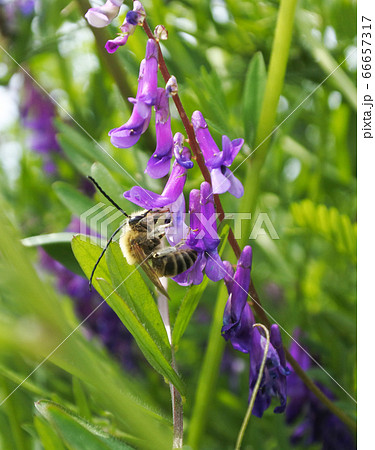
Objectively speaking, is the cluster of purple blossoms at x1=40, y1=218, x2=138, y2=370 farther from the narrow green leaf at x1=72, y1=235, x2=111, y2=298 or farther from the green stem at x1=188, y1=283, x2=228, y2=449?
the narrow green leaf at x1=72, y1=235, x2=111, y2=298

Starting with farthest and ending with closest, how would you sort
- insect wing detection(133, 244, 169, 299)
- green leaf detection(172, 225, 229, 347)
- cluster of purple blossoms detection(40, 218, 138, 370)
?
cluster of purple blossoms detection(40, 218, 138, 370) → insect wing detection(133, 244, 169, 299) → green leaf detection(172, 225, 229, 347)

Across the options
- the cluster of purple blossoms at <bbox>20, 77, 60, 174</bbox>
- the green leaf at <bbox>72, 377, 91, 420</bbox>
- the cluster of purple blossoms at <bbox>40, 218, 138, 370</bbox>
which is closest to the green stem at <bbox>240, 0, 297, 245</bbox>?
the green leaf at <bbox>72, 377, 91, 420</bbox>

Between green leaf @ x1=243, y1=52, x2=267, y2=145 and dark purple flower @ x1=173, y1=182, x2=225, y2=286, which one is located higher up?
green leaf @ x1=243, y1=52, x2=267, y2=145

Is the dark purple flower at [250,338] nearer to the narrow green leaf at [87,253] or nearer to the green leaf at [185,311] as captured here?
the green leaf at [185,311]

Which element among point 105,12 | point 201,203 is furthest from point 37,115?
point 201,203

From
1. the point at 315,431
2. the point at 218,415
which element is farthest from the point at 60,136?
the point at 315,431
